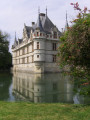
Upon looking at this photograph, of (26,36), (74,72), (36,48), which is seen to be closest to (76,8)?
(74,72)

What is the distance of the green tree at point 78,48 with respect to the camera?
428cm

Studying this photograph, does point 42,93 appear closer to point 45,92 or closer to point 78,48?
point 45,92

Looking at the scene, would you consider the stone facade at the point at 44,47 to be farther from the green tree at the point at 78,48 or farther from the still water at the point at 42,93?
the green tree at the point at 78,48

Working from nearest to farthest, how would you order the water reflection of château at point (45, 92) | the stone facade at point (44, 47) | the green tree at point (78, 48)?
the green tree at point (78, 48) < the water reflection of château at point (45, 92) < the stone facade at point (44, 47)

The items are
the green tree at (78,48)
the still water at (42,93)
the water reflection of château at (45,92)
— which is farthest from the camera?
the water reflection of château at (45,92)

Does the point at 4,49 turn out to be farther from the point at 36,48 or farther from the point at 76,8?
the point at 76,8

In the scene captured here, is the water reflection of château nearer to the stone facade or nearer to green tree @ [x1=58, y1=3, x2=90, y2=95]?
green tree @ [x1=58, y1=3, x2=90, y2=95]

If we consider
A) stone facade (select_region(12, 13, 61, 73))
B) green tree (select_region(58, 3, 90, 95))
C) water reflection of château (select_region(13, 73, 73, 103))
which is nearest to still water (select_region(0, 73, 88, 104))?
water reflection of château (select_region(13, 73, 73, 103))

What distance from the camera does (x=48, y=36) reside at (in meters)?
30.6

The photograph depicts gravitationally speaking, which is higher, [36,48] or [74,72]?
[36,48]

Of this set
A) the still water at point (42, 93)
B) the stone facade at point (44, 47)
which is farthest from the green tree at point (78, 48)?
the stone facade at point (44, 47)

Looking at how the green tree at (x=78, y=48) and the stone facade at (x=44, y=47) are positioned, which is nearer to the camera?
the green tree at (x=78, y=48)

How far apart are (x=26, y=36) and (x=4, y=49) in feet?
20.2

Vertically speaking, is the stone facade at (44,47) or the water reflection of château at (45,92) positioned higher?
the stone facade at (44,47)
